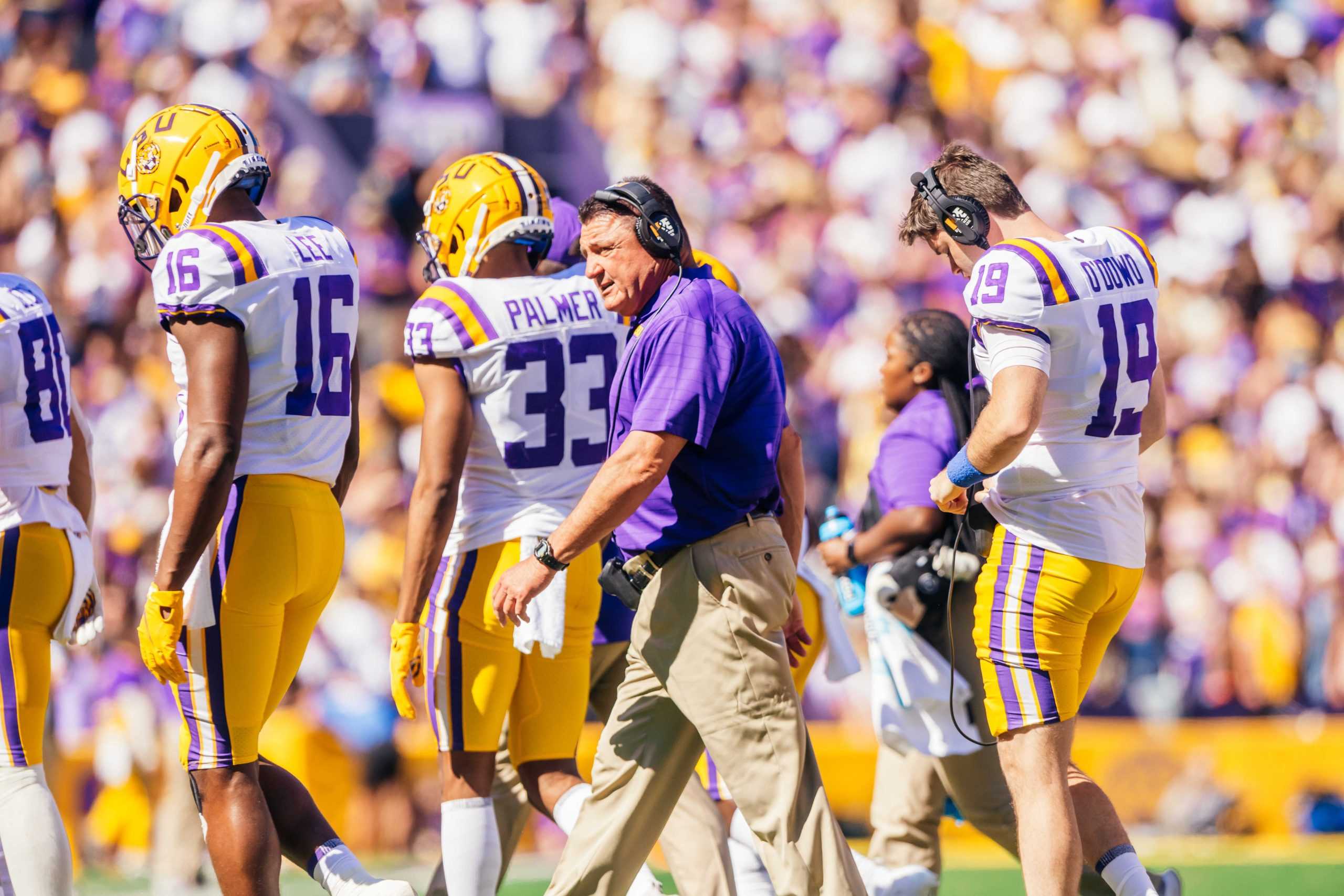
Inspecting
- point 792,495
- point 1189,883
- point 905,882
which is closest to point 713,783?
point 905,882

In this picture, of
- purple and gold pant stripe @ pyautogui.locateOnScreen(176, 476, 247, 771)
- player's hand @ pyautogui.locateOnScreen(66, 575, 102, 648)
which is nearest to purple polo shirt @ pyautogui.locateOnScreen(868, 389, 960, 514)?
purple and gold pant stripe @ pyautogui.locateOnScreen(176, 476, 247, 771)

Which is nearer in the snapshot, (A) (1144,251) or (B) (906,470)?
(A) (1144,251)

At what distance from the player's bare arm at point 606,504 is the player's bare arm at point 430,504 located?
962mm

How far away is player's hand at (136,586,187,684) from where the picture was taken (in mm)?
4398

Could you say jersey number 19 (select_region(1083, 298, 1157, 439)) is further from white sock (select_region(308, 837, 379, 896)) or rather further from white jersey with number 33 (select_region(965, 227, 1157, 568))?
white sock (select_region(308, 837, 379, 896))

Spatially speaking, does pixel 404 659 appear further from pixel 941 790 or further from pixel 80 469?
pixel 941 790

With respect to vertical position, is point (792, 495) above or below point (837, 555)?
above

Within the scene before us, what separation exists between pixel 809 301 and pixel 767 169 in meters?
1.46

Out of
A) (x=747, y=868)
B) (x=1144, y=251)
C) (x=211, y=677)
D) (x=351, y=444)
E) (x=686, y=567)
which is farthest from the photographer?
(x=747, y=868)

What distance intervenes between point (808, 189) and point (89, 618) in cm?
931

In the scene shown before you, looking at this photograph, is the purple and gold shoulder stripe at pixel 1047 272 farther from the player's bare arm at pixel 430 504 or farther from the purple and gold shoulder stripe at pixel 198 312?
the purple and gold shoulder stripe at pixel 198 312

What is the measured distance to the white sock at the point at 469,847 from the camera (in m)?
5.21

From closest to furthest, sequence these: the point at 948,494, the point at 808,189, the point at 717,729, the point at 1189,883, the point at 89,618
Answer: the point at 717,729, the point at 948,494, the point at 89,618, the point at 1189,883, the point at 808,189

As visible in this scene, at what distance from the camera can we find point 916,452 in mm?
5859
